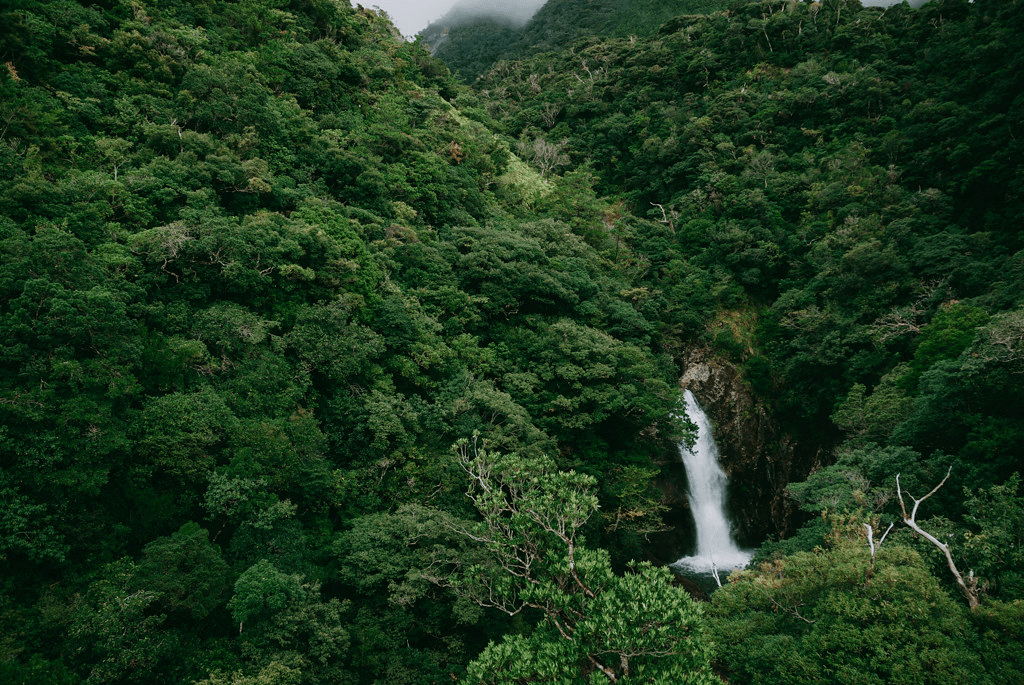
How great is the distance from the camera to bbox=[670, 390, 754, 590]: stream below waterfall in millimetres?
26469

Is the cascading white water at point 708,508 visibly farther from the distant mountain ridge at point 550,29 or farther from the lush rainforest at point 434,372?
the distant mountain ridge at point 550,29

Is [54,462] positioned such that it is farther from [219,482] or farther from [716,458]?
[716,458]

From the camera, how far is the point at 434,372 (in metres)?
21.1

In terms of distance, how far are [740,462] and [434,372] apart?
20634mm

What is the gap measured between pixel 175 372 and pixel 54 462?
151 inches

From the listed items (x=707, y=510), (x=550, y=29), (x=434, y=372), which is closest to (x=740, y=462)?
(x=707, y=510)

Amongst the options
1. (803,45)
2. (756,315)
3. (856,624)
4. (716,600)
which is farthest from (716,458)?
(803,45)

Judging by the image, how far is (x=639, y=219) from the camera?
41.6 m

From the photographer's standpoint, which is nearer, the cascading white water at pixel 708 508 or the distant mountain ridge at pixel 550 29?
the cascading white water at pixel 708 508

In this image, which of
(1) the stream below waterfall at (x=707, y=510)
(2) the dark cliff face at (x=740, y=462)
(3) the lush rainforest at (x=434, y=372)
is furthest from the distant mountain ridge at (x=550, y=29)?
(1) the stream below waterfall at (x=707, y=510)

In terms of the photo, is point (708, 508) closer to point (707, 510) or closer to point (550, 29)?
point (707, 510)

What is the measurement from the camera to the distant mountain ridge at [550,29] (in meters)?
74.2

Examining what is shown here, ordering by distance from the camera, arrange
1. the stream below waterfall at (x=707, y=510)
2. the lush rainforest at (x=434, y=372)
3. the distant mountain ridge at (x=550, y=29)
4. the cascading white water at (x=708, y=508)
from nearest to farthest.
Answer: the lush rainforest at (x=434, y=372), the stream below waterfall at (x=707, y=510), the cascading white water at (x=708, y=508), the distant mountain ridge at (x=550, y=29)

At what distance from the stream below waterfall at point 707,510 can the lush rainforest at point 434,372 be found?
4.04 m
